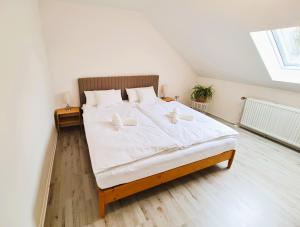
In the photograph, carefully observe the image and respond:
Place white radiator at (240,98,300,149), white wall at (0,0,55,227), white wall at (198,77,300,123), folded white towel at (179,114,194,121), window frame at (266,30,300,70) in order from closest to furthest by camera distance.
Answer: white wall at (0,0,55,227) → window frame at (266,30,300,70) → folded white towel at (179,114,194,121) → white radiator at (240,98,300,149) → white wall at (198,77,300,123)

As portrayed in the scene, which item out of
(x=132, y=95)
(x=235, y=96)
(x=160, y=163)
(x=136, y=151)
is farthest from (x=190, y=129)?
(x=235, y=96)

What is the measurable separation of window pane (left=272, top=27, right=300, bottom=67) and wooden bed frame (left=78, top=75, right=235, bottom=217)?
179 cm

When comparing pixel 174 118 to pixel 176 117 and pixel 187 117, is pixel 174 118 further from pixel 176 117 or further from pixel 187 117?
pixel 187 117

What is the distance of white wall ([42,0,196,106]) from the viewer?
2.76 metres

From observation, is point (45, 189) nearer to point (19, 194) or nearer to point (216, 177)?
point (19, 194)

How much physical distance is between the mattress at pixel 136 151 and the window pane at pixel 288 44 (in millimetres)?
1628

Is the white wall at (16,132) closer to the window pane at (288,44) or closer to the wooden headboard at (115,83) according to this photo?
the wooden headboard at (115,83)

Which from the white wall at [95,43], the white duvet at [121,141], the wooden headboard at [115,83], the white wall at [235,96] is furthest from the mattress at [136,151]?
the white wall at [235,96]

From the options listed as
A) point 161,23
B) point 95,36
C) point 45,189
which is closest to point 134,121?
point 45,189

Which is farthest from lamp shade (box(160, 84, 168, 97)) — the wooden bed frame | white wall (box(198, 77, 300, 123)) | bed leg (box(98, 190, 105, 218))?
bed leg (box(98, 190, 105, 218))

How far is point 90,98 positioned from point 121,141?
1616 mm

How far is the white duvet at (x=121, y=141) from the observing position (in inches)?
60.4

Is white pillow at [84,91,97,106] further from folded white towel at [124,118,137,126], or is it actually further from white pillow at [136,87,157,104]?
folded white towel at [124,118,137,126]

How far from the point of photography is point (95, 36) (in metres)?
3.04
